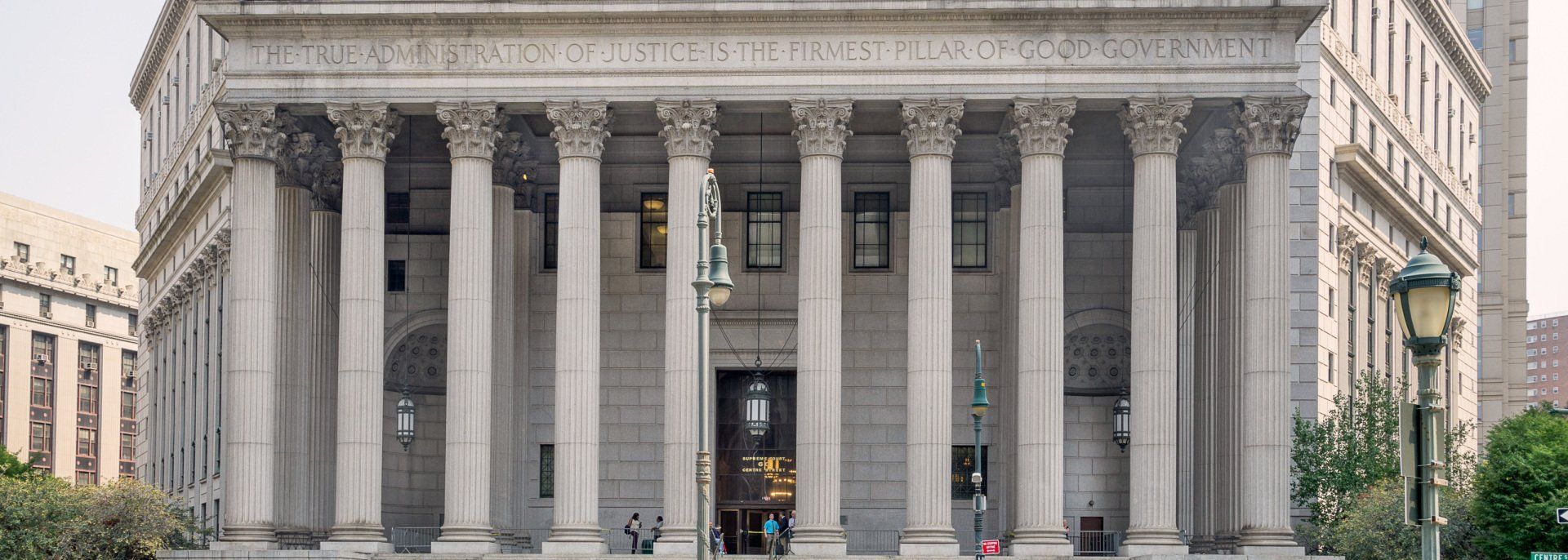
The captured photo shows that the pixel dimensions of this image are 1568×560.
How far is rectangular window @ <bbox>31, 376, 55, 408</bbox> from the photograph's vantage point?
141 meters

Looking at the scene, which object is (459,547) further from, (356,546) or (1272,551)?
(1272,551)

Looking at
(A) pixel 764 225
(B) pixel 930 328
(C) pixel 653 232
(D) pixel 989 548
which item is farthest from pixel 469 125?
(D) pixel 989 548

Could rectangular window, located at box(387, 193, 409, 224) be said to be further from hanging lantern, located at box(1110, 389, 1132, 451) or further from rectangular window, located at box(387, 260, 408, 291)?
hanging lantern, located at box(1110, 389, 1132, 451)

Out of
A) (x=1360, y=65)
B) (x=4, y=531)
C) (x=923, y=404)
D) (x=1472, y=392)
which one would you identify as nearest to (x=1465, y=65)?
(x=1472, y=392)

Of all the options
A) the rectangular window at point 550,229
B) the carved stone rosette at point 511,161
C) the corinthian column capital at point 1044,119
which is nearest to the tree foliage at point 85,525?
the carved stone rosette at point 511,161

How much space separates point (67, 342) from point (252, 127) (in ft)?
325

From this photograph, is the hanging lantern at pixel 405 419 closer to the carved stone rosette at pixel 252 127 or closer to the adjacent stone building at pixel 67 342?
the carved stone rosette at pixel 252 127

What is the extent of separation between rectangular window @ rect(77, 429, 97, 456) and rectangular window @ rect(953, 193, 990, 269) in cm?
10036

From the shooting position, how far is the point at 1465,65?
102 meters

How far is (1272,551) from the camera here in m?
52.0

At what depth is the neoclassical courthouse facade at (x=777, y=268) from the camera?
175 feet

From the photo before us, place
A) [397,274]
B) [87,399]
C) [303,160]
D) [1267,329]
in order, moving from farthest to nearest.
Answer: [87,399] → [397,274] → [303,160] → [1267,329]

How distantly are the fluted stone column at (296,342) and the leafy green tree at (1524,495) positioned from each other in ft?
109

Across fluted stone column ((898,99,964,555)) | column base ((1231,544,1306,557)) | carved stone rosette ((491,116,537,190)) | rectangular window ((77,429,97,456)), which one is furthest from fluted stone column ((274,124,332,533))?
rectangular window ((77,429,97,456))
